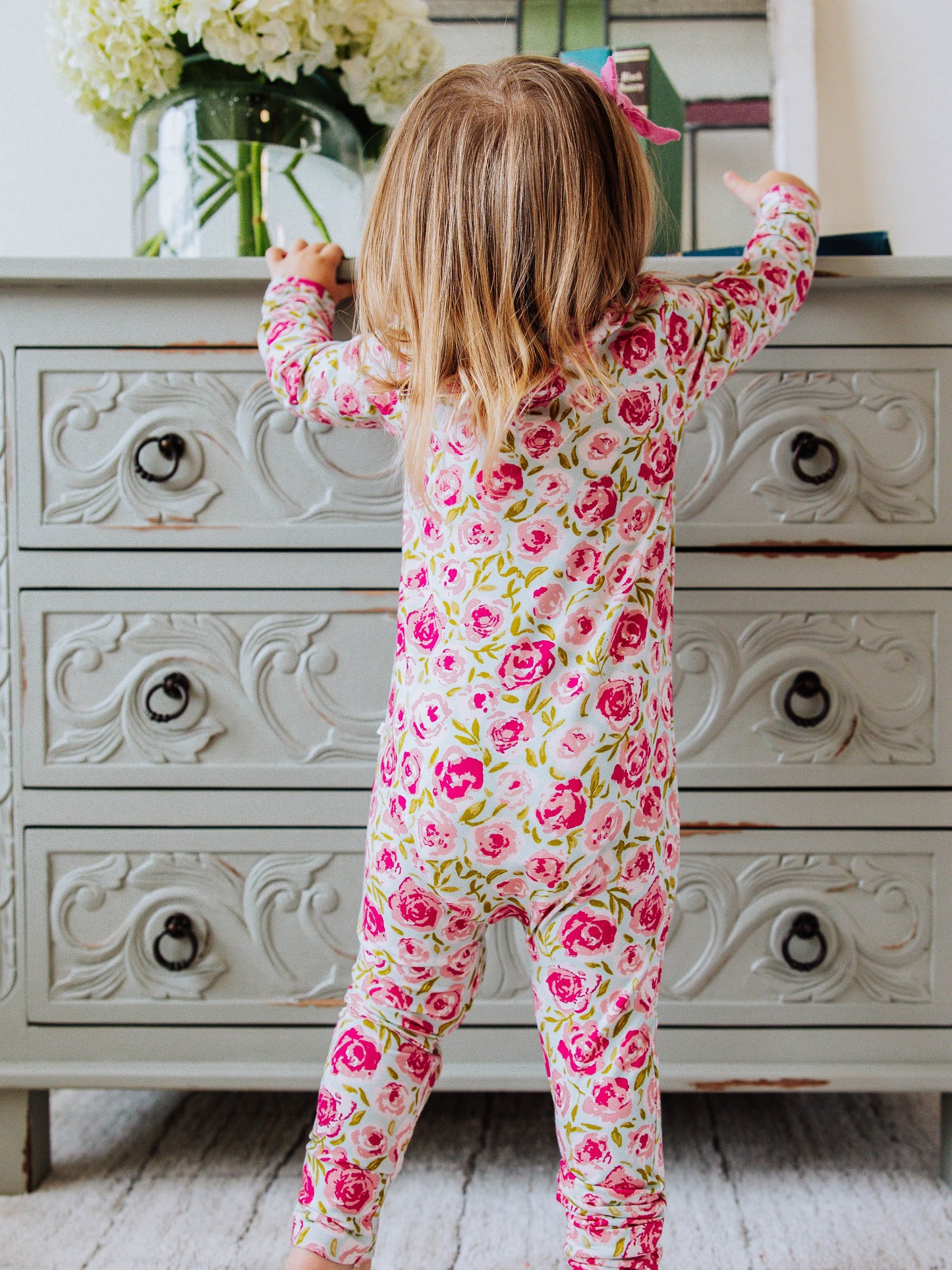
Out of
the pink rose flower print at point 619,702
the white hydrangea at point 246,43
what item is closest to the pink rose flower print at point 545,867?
the pink rose flower print at point 619,702

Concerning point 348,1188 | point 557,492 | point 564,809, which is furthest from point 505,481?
point 348,1188

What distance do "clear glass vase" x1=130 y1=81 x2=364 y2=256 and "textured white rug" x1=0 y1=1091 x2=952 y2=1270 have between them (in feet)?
3.21

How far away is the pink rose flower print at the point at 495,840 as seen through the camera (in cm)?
72

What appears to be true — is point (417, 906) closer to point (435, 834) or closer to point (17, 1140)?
point (435, 834)

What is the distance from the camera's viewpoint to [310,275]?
91cm

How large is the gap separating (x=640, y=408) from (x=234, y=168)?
59cm

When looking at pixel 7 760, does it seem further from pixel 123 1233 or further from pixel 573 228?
pixel 573 228

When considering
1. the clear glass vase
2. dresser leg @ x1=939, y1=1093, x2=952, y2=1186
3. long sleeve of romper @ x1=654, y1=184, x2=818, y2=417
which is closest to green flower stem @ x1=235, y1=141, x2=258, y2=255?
the clear glass vase

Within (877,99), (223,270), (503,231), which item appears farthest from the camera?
(877,99)

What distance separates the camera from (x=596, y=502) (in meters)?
0.73

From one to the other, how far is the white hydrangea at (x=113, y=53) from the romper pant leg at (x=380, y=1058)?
0.85 m

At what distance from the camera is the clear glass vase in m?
1.04

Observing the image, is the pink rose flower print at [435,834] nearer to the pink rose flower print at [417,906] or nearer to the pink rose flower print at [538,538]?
the pink rose flower print at [417,906]

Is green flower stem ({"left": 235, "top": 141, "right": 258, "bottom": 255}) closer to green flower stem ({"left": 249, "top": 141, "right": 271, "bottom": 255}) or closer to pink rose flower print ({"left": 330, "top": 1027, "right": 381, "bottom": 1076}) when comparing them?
green flower stem ({"left": 249, "top": 141, "right": 271, "bottom": 255})
